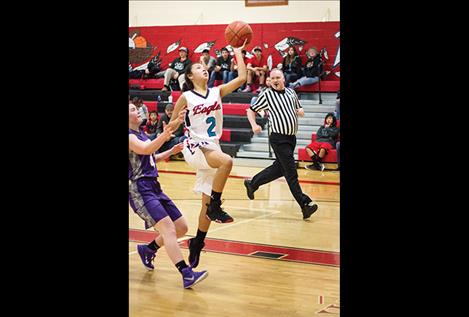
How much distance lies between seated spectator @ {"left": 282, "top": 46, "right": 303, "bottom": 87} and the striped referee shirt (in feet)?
25.3

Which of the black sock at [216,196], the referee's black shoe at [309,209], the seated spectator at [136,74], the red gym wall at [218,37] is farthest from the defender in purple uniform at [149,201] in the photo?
the seated spectator at [136,74]

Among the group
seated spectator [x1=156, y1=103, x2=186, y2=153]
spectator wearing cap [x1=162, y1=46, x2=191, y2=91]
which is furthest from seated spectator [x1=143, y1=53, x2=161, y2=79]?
seated spectator [x1=156, y1=103, x2=186, y2=153]

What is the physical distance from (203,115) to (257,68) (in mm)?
10327

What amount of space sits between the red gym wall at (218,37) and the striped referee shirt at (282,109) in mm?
8336

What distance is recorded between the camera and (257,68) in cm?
1600

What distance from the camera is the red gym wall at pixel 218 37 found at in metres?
16.3

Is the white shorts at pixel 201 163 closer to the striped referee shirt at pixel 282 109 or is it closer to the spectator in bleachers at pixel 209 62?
the striped referee shirt at pixel 282 109

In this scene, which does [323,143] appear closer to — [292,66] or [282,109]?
[292,66]

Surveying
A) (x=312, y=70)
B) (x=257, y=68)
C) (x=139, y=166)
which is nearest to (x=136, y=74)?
(x=257, y=68)

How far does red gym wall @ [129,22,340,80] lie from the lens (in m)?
16.3
